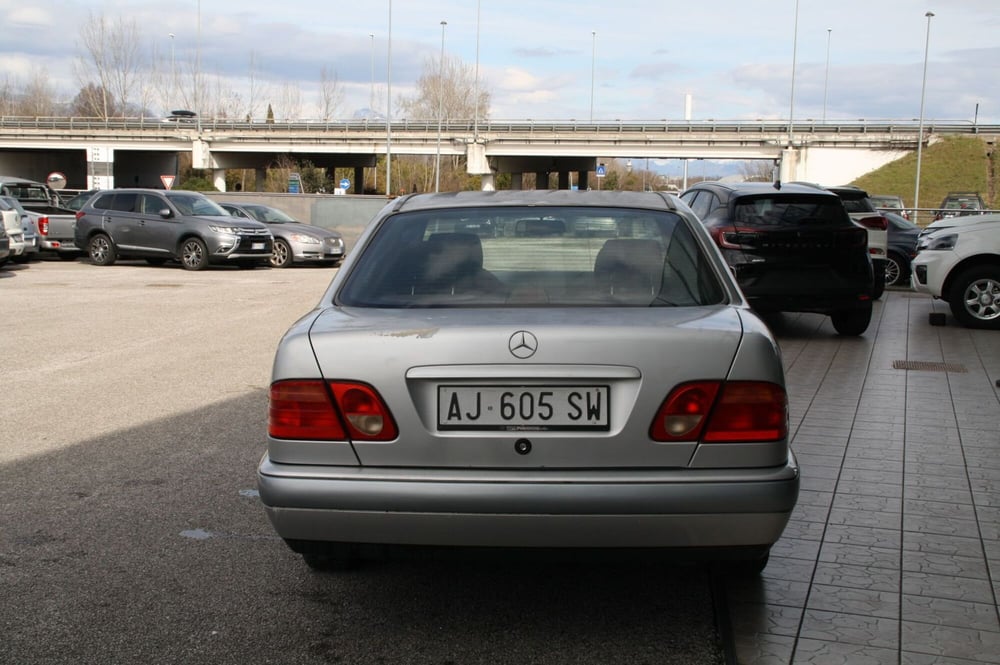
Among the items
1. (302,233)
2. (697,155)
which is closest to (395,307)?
(302,233)

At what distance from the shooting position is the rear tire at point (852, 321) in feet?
40.7

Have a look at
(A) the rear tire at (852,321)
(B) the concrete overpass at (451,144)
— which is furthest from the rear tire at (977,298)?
(B) the concrete overpass at (451,144)

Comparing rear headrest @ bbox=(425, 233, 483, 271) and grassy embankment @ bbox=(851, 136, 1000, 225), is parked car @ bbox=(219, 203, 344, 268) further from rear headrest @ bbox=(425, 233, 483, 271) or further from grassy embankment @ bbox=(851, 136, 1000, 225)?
grassy embankment @ bbox=(851, 136, 1000, 225)

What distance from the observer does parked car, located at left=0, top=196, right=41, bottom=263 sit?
22.0 m

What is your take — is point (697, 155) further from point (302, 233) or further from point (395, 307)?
point (395, 307)

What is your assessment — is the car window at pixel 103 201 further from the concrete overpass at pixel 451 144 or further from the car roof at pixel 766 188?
the concrete overpass at pixel 451 144

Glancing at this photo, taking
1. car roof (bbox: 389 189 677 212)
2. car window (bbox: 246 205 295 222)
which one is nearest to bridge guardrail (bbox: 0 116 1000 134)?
car window (bbox: 246 205 295 222)

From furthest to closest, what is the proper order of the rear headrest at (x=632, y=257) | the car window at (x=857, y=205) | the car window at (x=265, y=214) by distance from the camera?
1. the car window at (x=265, y=214)
2. the car window at (x=857, y=205)
3. the rear headrest at (x=632, y=257)

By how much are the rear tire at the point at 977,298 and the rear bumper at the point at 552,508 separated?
444 inches

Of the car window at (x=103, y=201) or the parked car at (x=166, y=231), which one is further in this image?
the car window at (x=103, y=201)

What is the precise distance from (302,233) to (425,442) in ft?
75.6

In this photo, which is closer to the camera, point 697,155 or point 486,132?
point 697,155

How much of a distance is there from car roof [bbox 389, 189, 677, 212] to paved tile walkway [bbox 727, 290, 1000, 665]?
64.1 inches

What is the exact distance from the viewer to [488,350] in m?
3.34
